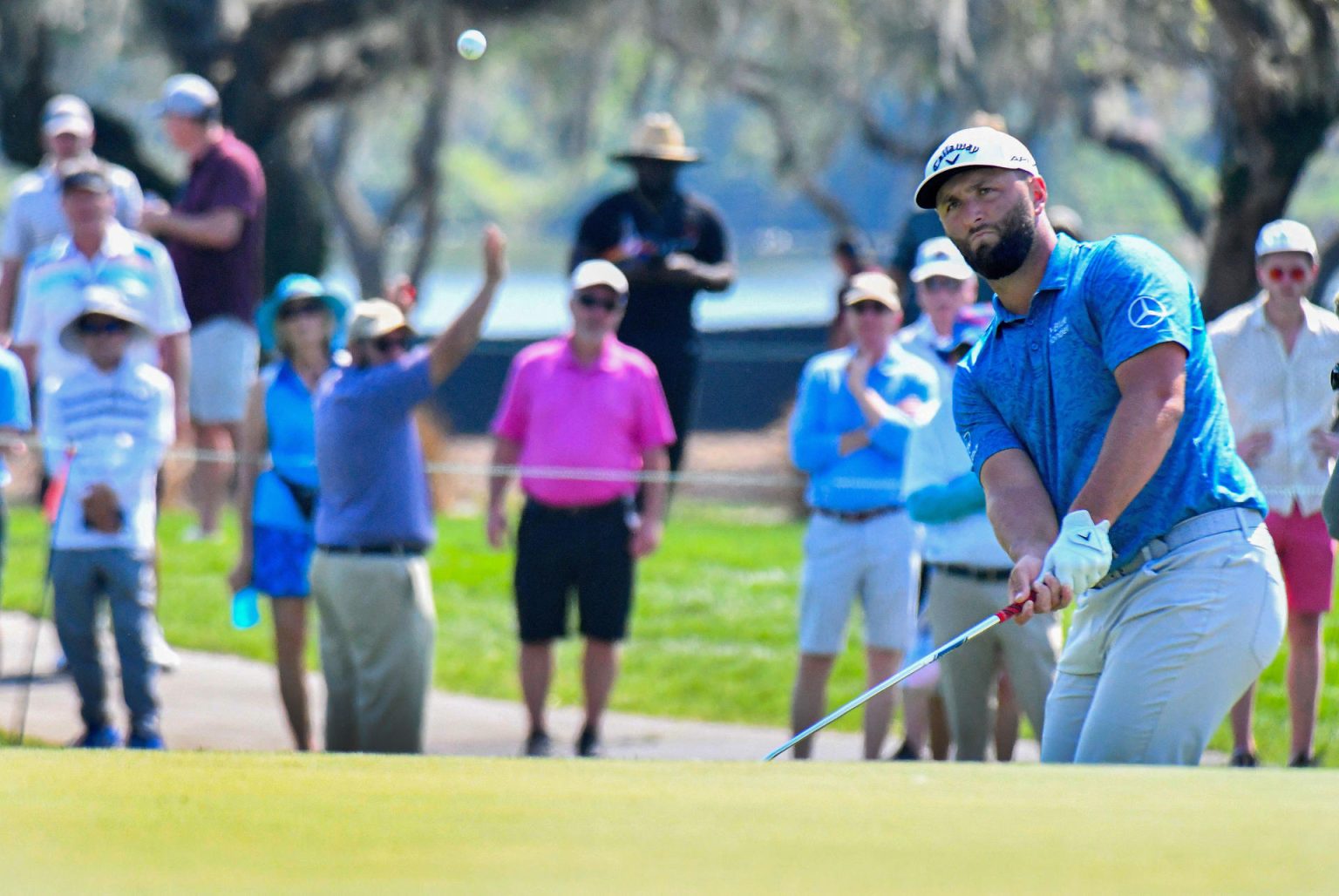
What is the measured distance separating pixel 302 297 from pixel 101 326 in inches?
30.4

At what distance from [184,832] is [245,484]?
480 centimetres

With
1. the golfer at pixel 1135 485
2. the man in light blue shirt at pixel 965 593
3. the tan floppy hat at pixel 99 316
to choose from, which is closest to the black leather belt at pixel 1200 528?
the golfer at pixel 1135 485

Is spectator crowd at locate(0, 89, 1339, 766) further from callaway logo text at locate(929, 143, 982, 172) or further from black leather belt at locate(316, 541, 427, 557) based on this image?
callaway logo text at locate(929, 143, 982, 172)

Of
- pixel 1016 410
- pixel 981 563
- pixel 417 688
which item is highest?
pixel 1016 410

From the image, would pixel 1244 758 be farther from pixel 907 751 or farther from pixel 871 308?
pixel 871 308

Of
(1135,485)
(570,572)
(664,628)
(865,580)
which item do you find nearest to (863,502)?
(865,580)

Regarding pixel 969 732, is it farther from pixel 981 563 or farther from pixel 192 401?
pixel 192 401

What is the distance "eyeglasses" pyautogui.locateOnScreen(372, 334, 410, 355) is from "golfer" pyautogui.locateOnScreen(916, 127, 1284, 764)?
3.21 meters

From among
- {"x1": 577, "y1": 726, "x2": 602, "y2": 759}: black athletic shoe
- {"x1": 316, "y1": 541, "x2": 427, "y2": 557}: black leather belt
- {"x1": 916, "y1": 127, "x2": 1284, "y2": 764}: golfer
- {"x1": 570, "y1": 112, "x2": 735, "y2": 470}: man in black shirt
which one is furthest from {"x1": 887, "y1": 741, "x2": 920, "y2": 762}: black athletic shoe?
{"x1": 570, "y1": 112, "x2": 735, "y2": 470}: man in black shirt

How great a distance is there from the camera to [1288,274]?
7191 mm

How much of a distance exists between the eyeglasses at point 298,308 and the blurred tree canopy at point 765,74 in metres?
6.64

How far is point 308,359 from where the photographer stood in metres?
7.87

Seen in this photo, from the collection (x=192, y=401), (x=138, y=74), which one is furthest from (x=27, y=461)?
(x=138, y=74)

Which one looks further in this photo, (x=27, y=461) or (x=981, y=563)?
(x=27, y=461)
